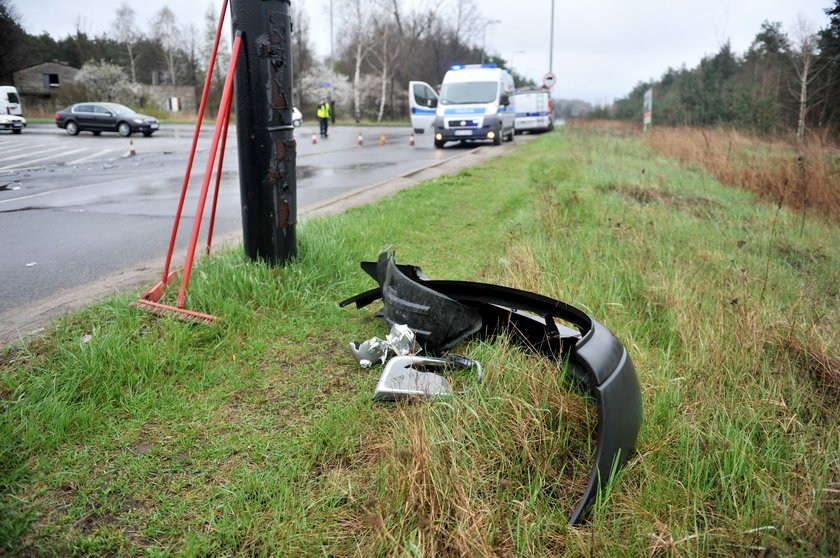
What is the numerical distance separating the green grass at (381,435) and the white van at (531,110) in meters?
31.8

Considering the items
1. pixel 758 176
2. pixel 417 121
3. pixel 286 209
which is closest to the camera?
pixel 286 209

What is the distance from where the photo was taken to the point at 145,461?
212 centimetres

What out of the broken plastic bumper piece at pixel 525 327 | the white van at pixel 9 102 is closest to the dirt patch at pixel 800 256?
the broken plastic bumper piece at pixel 525 327

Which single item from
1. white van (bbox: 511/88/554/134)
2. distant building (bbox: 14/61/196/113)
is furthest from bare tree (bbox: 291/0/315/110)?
white van (bbox: 511/88/554/134)

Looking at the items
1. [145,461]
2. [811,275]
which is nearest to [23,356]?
[145,461]

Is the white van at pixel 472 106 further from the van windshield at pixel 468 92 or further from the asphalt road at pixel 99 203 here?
the asphalt road at pixel 99 203

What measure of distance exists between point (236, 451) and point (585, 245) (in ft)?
12.8

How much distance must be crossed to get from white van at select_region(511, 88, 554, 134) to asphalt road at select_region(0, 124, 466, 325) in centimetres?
1921

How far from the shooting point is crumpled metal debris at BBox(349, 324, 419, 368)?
2902 mm

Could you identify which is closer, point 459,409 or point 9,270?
point 459,409

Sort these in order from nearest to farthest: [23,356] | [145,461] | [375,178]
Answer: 1. [145,461]
2. [23,356]
3. [375,178]

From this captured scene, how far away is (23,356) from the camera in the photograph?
110 inches

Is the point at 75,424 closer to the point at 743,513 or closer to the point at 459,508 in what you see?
the point at 459,508

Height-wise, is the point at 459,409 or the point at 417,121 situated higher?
the point at 417,121
